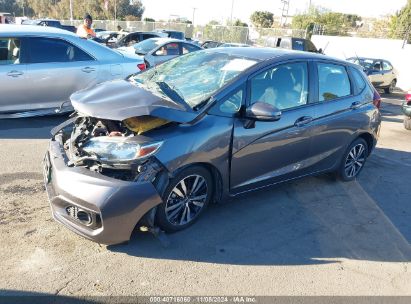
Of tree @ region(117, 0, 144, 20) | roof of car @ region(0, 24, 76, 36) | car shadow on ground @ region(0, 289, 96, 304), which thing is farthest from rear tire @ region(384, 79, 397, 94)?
tree @ region(117, 0, 144, 20)

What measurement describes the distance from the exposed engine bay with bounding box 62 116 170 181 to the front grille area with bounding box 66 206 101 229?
1.11 feet

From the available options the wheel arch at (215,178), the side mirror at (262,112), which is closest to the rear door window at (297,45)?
the side mirror at (262,112)

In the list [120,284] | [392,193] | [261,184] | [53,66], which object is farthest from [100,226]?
[53,66]

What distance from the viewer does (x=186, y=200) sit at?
374cm

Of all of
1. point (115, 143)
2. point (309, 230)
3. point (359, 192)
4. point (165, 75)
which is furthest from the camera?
point (359, 192)

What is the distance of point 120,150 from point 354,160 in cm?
351

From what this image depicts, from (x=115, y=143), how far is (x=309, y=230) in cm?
213

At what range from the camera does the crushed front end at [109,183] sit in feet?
10.3

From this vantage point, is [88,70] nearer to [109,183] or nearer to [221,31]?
[109,183]

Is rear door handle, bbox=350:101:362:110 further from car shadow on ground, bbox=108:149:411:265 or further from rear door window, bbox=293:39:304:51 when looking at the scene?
rear door window, bbox=293:39:304:51

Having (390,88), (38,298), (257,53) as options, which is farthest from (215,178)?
(390,88)

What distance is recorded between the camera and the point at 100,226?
3199 millimetres

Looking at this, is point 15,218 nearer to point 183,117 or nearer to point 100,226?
point 100,226

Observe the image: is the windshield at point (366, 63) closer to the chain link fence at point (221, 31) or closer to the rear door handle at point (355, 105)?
the rear door handle at point (355, 105)
